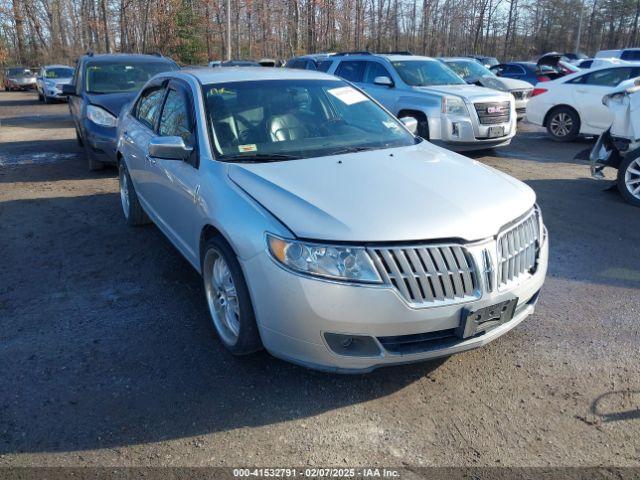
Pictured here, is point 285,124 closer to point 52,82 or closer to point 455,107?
point 455,107

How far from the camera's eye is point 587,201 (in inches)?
287

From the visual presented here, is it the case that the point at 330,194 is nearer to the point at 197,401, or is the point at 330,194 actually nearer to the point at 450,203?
the point at 450,203

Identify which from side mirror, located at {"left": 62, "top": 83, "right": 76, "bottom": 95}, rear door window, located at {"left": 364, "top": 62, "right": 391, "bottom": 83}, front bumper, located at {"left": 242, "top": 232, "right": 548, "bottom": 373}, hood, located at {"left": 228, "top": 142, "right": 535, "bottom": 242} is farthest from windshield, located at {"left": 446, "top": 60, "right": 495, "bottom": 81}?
front bumper, located at {"left": 242, "top": 232, "right": 548, "bottom": 373}

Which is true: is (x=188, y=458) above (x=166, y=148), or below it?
below

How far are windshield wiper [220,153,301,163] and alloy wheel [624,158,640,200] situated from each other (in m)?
5.23

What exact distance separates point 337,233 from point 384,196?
1.64ft

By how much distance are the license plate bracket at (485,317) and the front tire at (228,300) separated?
1.17 m

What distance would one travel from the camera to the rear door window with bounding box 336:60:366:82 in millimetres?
11570

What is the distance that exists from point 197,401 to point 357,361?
0.96 meters

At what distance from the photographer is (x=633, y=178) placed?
7.09m

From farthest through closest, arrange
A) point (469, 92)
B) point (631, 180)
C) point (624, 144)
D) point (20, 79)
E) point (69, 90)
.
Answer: point (20, 79), point (69, 90), point (469, 92), point (624, 144), point (631, 180)

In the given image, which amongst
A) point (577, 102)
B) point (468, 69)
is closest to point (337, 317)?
point (577, 102)

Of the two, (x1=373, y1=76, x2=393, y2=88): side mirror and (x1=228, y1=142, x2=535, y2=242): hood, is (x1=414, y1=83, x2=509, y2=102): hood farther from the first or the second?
(x1=228, y1=142, x2=535, y2=242): hood

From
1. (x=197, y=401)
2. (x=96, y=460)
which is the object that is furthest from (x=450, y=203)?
(x=96, y=460)
